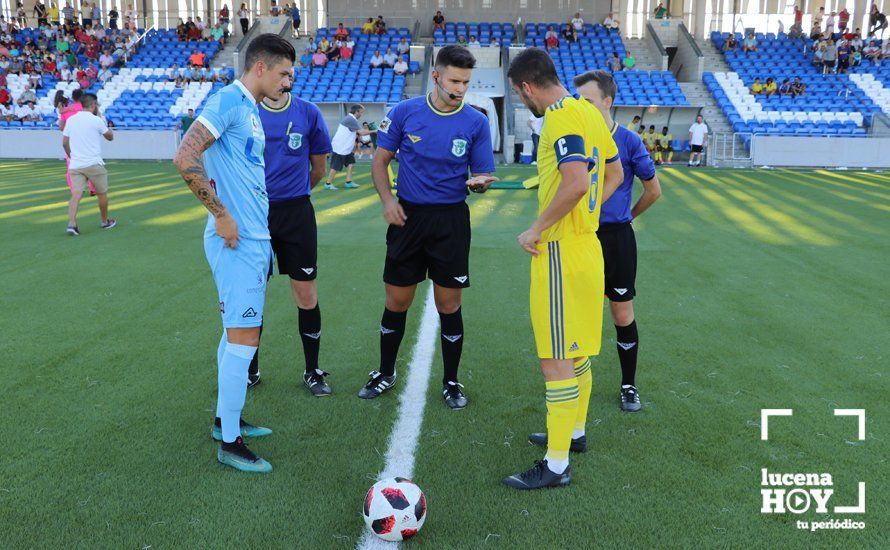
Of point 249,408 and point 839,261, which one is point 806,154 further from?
point 249,408

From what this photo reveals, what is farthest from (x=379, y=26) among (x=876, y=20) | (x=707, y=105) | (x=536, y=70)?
(x=536, y=70)

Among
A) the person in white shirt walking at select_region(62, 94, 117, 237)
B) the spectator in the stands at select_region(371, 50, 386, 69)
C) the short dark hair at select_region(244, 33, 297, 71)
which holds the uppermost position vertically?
the spectator in the stands at select_region(371, 50, 386, 69)

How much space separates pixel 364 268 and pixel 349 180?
9.07 m

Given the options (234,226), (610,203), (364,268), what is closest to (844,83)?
(364,268)

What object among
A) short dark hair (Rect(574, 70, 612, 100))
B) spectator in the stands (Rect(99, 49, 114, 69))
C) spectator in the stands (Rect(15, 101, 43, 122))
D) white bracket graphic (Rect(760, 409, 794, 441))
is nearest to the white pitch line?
white bracket graphic (Rect(760, 409, 794, 441))

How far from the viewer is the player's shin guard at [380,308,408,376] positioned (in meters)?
4.30

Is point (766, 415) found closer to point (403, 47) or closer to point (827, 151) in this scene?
point (827, 151)

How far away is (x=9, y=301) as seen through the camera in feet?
20.0

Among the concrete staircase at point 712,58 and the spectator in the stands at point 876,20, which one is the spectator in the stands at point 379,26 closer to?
the concrete staircase at point 712,58

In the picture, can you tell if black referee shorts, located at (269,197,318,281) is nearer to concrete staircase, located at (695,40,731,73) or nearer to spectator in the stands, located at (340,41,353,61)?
spectator in the stands, located at (340,41,353,61)

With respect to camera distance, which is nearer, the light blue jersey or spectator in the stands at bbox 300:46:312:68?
the light blue jersey

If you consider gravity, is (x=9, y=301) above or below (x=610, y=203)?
below

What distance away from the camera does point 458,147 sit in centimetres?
402

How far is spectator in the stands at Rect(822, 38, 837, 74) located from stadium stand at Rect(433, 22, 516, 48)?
13.6 m
